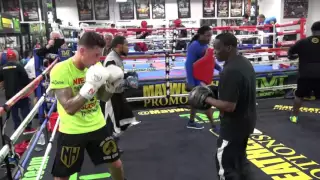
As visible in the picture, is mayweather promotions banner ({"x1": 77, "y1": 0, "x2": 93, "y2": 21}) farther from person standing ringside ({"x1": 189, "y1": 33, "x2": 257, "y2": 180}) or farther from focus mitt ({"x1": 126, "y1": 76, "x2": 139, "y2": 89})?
person standing ringside ({"x1": 189, "y1": 33, "x2": 257, "y2": 180})

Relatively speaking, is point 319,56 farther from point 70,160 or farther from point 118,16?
point 118,16

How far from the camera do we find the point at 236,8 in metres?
14.9

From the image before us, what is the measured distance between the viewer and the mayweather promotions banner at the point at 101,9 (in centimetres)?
1450

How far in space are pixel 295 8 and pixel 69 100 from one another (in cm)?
1430

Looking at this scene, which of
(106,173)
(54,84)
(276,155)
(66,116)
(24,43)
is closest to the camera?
(54,84)

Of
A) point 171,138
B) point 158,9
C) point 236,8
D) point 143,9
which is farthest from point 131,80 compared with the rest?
point 236,8

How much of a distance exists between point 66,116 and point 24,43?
11.5m

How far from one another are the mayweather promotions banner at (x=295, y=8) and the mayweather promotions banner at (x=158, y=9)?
581 centimetres

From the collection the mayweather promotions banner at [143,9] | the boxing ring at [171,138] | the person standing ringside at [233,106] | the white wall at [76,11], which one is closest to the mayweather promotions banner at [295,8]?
the white wall at [76,11]

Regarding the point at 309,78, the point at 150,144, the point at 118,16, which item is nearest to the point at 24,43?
the point at 118,16

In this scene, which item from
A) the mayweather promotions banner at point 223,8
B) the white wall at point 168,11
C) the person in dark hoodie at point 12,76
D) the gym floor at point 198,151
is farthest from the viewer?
the mayweather promotions banner at point 223,8

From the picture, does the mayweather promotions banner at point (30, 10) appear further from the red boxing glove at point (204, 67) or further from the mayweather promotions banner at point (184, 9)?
the red boxing glove at point (204, 67)

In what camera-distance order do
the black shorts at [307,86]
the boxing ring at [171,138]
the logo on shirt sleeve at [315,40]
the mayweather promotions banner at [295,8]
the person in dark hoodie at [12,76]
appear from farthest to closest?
1. the mayweather promotions banner at [295,8]
2. the person in dark hoodie at [12,76]
3. the black shorts at [307,86]
4. the logo on shirt sleeve at [315,40]
5. the boxing ring at [171,138]

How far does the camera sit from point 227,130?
1.89 metres
